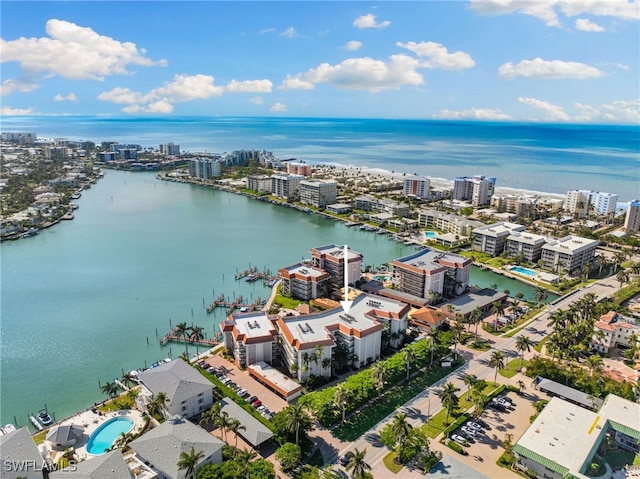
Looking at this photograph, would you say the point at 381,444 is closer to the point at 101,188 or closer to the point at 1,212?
the point at 1,212

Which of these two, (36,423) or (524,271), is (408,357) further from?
(524,271)

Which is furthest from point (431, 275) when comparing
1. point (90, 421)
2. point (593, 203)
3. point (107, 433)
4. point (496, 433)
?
point (593, 203)

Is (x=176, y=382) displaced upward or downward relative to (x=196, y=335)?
upward

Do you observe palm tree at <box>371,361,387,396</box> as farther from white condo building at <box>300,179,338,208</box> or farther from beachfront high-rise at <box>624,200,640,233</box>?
white condo building at <box>300,179,338,208</box>

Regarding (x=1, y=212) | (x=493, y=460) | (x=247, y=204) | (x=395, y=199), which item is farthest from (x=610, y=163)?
(x=1, y=212)

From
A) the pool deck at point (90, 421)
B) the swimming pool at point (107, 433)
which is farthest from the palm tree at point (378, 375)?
the swimming pool at point (107, 433)

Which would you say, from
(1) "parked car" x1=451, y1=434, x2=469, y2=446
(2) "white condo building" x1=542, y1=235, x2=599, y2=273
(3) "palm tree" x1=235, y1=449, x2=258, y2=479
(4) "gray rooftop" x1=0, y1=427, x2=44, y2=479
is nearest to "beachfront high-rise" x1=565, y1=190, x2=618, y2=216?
(2) "white condo building" x1=542, y1=235, x2=599, y2=273
